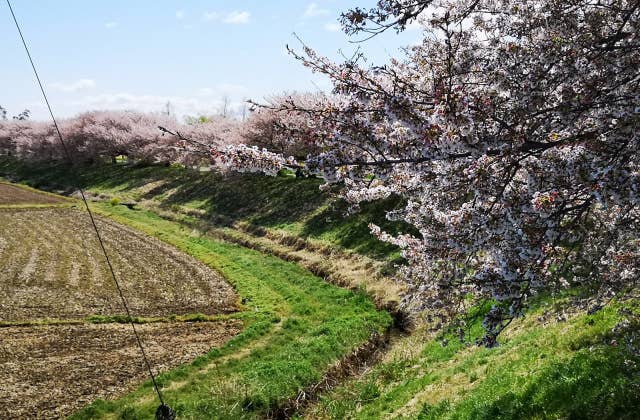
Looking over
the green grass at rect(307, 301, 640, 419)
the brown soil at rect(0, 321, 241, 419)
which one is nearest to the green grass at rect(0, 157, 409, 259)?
the brown soil at rect(0, 321, 241, 419)

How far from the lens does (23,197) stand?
55875 millimetres

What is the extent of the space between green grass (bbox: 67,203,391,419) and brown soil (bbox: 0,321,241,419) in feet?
2.70

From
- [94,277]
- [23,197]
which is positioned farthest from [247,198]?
[23,197]

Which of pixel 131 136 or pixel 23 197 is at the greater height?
pixel 131 136

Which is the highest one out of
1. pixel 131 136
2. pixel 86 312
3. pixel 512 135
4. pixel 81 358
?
pixel 131 136

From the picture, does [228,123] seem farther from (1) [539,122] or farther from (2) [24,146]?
(1) [539,122]

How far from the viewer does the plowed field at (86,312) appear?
631 inches

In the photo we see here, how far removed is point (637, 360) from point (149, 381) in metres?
13.7

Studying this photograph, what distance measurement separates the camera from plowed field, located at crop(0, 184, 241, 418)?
52.6ft

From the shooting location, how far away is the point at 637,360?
902cm

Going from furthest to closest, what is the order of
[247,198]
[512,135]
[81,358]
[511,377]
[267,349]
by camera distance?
[247,198], [267,349], [81,358], [511,377], [512,135]

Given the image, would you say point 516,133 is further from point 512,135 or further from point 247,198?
point 247,198

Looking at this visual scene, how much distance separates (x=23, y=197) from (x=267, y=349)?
48413 mm

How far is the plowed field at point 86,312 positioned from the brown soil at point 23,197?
1516 cm
